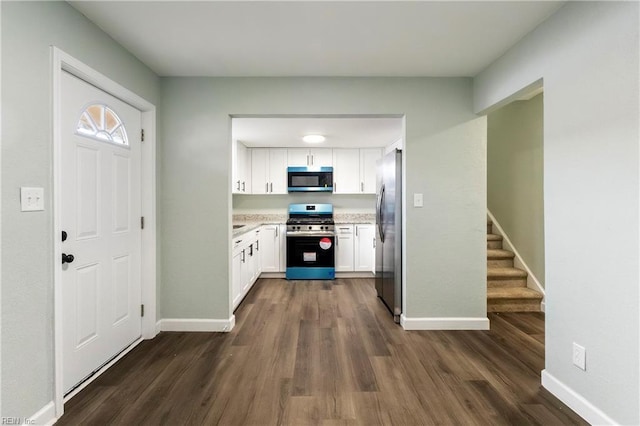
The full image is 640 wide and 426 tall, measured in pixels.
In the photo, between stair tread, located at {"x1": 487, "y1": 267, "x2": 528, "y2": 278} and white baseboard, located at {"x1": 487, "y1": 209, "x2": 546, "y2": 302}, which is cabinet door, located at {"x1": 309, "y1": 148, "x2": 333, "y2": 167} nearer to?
white baseboard, located at {"x1": 487, "y1": 209, "x2": 546, "y2": 302}

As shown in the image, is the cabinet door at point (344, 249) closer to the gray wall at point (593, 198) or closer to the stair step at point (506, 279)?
the stair step at point (506, 279)

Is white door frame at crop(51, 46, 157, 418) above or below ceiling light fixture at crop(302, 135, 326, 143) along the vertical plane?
below

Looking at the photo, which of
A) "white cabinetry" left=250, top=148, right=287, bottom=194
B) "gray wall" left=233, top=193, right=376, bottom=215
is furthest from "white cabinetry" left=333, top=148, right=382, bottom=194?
"white cabinetry" left=250, top=148, right=287, bottom=194

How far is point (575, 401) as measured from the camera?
167 cm

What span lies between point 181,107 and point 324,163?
2.79 m

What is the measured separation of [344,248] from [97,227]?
3491mm

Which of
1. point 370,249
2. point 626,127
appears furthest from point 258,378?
point 370,249

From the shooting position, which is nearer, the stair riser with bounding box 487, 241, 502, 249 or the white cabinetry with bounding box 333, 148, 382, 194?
the stair riser with bounding box 487, 241, 502, 249

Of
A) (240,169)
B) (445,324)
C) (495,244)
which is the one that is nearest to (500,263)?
(495,244)

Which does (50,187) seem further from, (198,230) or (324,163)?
(324,163)

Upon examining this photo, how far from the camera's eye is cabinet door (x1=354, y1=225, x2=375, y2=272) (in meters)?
4.88

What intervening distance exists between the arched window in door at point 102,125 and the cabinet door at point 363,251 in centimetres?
352

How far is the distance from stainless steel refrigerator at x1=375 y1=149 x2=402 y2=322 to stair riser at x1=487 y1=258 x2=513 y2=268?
147cm

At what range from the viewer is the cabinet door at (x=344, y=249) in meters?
4.87
